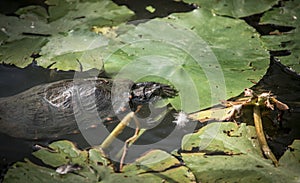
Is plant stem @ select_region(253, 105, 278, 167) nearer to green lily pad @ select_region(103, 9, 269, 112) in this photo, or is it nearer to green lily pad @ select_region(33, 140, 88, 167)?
green lily pad @ select_region(103, 9, 269, 112)

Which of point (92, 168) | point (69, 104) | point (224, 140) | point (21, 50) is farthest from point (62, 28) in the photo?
point (224, 140)

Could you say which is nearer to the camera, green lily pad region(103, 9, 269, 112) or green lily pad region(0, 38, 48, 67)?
green lily pad region(103, 9, 269, 112)

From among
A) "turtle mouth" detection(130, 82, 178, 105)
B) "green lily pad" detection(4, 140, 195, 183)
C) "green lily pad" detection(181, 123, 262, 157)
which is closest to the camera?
"green lily pad" detection(4, 140, 195, 183)

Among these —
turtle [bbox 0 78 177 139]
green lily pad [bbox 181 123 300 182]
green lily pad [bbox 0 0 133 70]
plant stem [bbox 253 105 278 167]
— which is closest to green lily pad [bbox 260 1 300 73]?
plant stem [bbox 253 105 278 167]

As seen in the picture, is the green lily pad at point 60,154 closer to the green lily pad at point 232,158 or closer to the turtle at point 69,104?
the turtle at point 69,104

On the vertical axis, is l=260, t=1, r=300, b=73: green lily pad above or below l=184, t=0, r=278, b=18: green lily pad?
below

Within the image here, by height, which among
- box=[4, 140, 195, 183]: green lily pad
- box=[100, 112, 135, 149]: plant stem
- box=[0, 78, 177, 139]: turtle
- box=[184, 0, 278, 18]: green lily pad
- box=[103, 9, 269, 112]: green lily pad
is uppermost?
box=[184, 0, 278, 18]: green lily pad

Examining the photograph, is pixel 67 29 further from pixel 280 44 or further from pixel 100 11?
pixel 280 44
